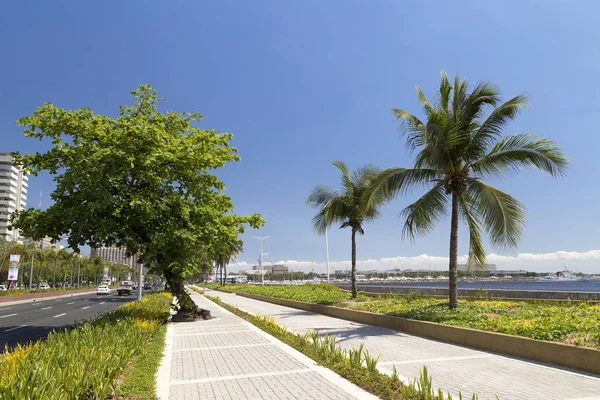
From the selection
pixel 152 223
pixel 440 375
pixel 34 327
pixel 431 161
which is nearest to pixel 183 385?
pixel 440 375

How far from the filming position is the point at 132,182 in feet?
48.7

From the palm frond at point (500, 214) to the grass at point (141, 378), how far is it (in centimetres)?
1049

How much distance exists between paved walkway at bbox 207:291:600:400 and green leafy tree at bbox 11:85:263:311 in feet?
23.4

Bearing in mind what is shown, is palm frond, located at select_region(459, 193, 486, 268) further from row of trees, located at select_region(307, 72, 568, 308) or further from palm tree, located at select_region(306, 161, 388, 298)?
palm tree, located at select_region(306, 161, 388, 298)

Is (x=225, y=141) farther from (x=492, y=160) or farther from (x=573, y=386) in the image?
(x=573, y=386)

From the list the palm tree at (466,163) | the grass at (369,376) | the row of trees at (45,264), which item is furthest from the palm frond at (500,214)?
the row of trees at (45,264)

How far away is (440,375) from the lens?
23.6ft

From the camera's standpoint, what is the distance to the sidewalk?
20.4 feet

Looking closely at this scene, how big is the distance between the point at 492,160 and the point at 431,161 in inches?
76.0

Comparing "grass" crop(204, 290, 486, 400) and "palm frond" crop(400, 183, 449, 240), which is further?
"palm frond" crop(400, 183, 449, 240)

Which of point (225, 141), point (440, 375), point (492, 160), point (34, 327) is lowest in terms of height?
point (34, 327)

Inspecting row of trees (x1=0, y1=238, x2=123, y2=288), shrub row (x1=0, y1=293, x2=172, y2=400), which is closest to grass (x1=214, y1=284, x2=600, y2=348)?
shrub row (x1=0, y1=293, x2=172, y2=400)

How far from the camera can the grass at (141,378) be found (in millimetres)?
5934

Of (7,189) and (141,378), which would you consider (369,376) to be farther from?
(7,189)
